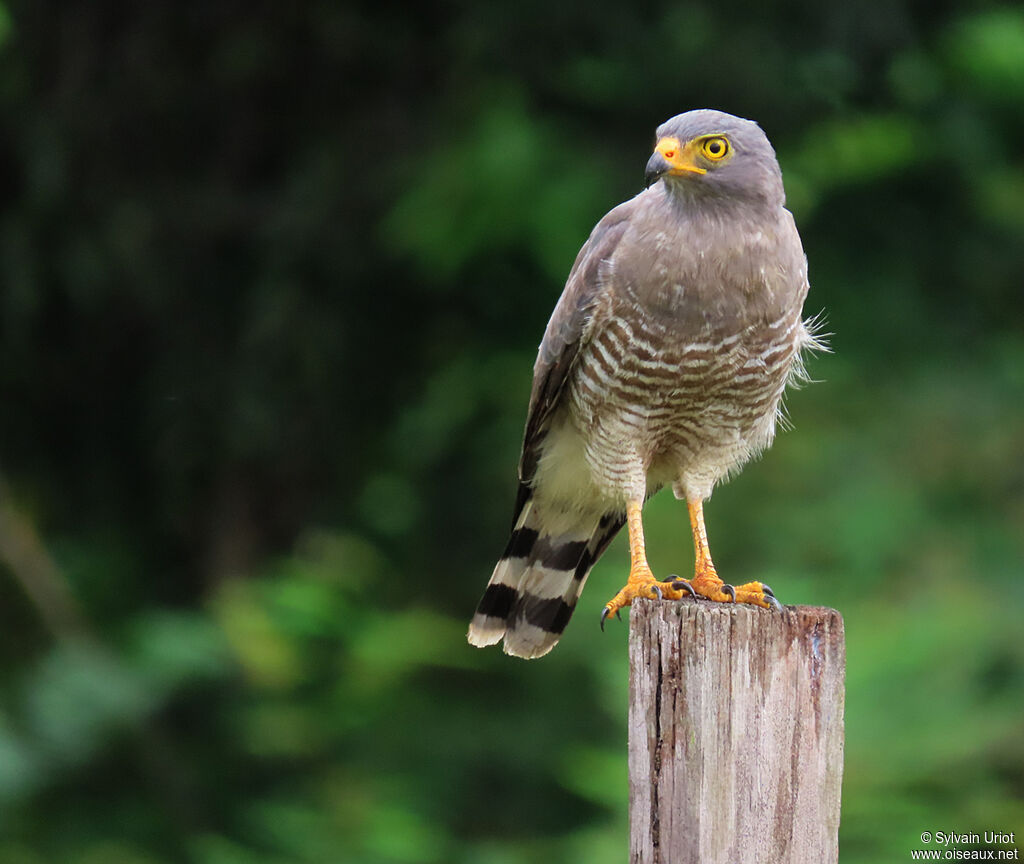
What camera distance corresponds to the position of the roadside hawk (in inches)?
139

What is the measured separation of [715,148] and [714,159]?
3 cm

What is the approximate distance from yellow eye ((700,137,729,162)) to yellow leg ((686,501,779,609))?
3.26 feet

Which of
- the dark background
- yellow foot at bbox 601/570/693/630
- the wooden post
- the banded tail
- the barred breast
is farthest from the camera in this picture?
the dark background

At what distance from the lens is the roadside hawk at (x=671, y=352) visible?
352 cm

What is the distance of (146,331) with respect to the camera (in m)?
7.21

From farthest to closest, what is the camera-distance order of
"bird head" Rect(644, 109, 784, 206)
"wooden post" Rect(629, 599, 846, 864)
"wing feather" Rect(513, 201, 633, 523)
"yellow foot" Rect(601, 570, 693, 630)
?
"wing feather" Rect(513, 201, 633, 523) → "bird head" Rect(644, 109, 784, 206) → "yellow foot" Rect(601, 570, 693, 630) → "wooden post" Rect(629, 599, 846, 864)

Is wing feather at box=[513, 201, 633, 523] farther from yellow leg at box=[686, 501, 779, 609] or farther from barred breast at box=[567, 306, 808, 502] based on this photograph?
yellow leg at box=[686, 501, 779, 609]

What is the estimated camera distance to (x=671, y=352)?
11.8 ft

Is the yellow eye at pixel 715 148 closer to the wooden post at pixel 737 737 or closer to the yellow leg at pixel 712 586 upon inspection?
the yellow leg at pixel 712 586

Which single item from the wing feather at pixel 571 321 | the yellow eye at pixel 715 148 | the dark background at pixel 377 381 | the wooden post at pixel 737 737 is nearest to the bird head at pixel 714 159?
the yellow eye at pixel 715 148

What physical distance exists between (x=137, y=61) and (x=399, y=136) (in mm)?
1351

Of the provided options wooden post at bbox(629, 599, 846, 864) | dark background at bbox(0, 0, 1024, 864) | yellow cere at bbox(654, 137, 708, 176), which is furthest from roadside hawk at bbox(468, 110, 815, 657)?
dark background at bbox(0, 0, 1024, 864)

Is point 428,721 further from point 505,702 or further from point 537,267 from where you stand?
point 537,267

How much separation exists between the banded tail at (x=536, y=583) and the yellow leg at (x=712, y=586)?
396 millimetres
